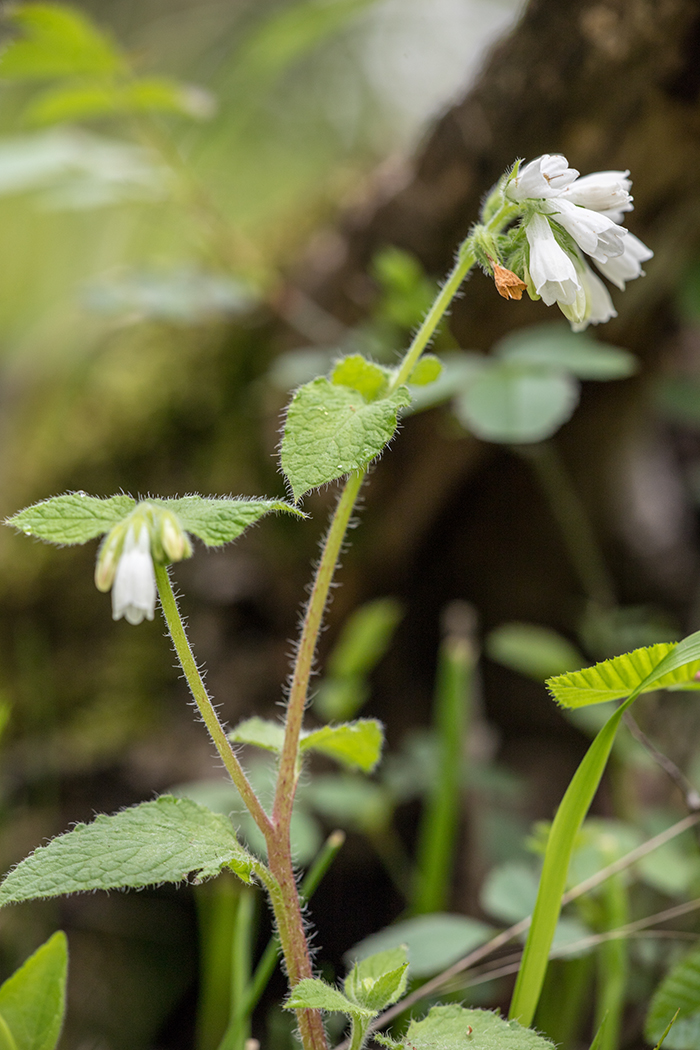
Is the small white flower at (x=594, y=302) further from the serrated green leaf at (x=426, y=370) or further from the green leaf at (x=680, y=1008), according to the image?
the green leaf at (x=680, y=1008)

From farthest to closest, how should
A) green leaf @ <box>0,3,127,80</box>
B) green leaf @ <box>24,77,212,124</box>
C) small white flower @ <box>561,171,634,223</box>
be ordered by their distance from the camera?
1. green leaf @ <box>24,77,212,124</box>
2. green leaf @ <box>0,3,127,80</box>
3. small white flower @ <box>561,171,634,223</box>

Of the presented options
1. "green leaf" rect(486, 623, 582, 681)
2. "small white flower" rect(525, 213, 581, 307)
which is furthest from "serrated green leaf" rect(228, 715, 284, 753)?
"green leaf" rect(486, 623, 582, 681)

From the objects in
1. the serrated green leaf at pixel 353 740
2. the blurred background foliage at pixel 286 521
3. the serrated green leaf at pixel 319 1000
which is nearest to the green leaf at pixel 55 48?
the blurred background foliage at pixel 286 521

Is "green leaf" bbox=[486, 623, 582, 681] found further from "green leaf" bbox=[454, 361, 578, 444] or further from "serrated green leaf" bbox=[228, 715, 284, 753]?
"serrated green leaf" bbox=[228, 715, 284, 753]

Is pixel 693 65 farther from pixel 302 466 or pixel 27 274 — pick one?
pixel 27 274

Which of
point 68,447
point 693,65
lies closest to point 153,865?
point 693,65

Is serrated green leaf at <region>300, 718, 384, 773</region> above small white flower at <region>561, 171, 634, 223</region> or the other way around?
the other way around

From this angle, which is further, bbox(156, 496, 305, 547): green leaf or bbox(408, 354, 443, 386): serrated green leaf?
bbox(408, 354, 443, 386): serrated green leaf
